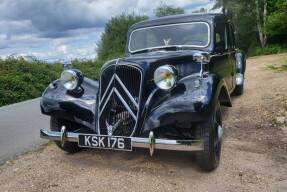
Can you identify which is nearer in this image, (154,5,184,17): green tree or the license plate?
the license plate

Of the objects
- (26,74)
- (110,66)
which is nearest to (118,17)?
(26,74)

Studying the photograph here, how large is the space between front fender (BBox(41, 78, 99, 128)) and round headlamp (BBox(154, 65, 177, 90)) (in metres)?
0.96

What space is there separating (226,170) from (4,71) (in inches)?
430

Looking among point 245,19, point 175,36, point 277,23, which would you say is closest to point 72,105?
point 175,36

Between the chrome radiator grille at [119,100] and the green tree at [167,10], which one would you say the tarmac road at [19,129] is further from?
the green tree at [167,10]

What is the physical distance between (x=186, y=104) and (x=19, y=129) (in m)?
4.06

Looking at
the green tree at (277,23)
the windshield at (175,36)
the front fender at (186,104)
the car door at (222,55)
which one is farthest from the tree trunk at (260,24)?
the front fender at (186,104)

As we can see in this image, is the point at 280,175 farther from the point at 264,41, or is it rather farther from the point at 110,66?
the point at 264,41

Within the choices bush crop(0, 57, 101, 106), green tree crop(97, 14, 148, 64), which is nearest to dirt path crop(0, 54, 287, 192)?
bush crop(0, 57, 101, 106)

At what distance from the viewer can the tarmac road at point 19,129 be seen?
5.78 meters

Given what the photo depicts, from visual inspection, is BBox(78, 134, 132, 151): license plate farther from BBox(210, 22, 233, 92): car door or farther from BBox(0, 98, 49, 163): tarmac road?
BBox(210, 22, 233, 92): car door

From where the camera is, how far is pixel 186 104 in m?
4.08

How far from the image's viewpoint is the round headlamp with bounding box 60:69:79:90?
195 inches

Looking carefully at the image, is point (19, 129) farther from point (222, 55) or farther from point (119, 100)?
point (222, 55)
